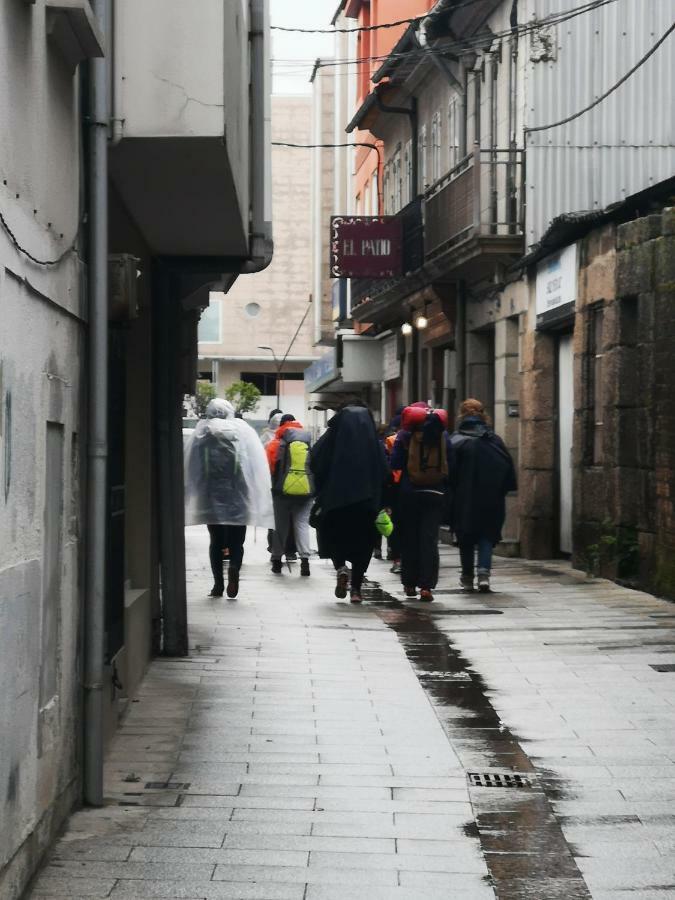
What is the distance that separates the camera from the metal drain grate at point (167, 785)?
669 centimetres

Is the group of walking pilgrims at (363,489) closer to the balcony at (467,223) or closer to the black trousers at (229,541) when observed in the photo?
the black trousers at (229,541)

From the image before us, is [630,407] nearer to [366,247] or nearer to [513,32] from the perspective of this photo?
[513,32]

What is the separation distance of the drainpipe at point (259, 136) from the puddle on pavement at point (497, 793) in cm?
283

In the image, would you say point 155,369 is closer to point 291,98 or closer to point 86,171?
point 86,171

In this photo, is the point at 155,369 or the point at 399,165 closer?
the point at 155,369

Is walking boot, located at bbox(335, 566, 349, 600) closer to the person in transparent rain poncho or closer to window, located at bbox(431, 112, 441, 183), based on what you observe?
the person in transparent rain poncho

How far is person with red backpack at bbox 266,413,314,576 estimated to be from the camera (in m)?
17.0

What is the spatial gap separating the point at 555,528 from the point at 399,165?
13858 mm

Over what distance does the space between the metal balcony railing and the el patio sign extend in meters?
3.85

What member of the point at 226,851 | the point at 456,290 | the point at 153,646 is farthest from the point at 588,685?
the point at 456,290

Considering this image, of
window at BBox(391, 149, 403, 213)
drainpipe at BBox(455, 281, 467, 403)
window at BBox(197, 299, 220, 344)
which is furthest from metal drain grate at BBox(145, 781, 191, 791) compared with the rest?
window at BBox(197, 299, 220, 344)

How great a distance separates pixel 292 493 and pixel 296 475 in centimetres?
20

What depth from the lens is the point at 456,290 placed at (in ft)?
80.6

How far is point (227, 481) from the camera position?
541 inches
